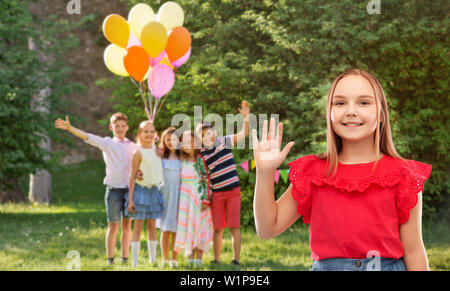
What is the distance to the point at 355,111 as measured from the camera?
141 centimetres

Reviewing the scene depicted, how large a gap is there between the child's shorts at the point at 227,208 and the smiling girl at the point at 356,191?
348 centimetres

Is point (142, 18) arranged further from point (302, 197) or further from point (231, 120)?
point (302, 197)

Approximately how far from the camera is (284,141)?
7910 millimetres

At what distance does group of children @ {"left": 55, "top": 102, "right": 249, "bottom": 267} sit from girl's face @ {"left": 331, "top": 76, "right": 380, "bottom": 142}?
11.0ft

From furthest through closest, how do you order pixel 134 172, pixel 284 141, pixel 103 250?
pixel 284 141 < pixel 103 250 < pixel 134 172

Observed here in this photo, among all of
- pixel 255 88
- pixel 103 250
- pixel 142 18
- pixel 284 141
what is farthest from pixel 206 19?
pixel 103 250

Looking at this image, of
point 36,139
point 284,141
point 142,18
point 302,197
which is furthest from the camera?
point 36,139

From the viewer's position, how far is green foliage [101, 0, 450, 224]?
7129 millimetres

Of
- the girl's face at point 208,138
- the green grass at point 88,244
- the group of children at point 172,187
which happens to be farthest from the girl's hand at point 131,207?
the girl's face at point 208,138

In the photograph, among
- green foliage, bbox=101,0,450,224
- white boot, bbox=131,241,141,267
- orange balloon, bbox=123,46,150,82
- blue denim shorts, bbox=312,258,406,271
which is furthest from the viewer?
green foliage, bbox=101,0,450,224

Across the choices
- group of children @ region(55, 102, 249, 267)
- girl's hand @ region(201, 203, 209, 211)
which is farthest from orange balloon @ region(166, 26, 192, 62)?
girl's hand @ region(201, 203, 209, 211)

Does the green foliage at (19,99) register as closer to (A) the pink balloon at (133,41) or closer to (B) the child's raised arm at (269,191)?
(A) the pink balloon at (133,41)

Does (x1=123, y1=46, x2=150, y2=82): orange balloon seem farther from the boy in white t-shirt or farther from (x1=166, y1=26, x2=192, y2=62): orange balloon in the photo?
the boy in white t-shirt

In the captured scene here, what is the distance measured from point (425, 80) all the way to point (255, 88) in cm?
252
